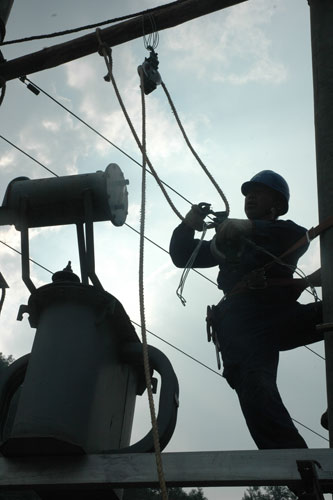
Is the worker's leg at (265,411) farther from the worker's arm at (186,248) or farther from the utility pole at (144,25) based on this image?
the utility pole at (144,25)

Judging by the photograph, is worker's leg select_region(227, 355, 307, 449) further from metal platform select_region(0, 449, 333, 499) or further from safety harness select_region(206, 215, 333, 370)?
metal platform select_region(0, 449, 333, 499)

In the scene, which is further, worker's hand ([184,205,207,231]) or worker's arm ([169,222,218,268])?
worker's arm ([169,222,218,268])

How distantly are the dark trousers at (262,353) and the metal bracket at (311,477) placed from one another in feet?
1.88

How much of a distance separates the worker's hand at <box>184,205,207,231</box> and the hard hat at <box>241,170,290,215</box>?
500 mm

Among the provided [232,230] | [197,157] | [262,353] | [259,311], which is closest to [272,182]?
[197,157]

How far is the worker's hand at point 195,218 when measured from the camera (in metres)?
3.27

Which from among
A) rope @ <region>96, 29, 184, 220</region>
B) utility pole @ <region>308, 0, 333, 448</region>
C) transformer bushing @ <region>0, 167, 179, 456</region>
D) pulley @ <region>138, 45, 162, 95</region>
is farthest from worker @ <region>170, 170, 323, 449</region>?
pulley @ <region>138, 45, 162, 95</region>

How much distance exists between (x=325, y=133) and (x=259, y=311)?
86 centimetres

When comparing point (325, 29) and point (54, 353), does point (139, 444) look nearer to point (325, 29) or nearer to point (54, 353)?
point (54, 353)

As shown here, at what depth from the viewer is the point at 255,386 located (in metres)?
2.65

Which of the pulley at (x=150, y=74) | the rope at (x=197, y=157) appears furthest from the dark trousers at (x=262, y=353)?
the pulley at (x=150, y=74)

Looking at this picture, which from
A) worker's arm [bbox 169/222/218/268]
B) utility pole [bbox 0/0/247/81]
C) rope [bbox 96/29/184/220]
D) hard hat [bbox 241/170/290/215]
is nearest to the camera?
rope [bbox 96/29/184/220]

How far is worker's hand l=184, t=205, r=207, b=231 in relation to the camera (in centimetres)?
327

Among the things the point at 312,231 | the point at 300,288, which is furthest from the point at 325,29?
the point at 300,288
